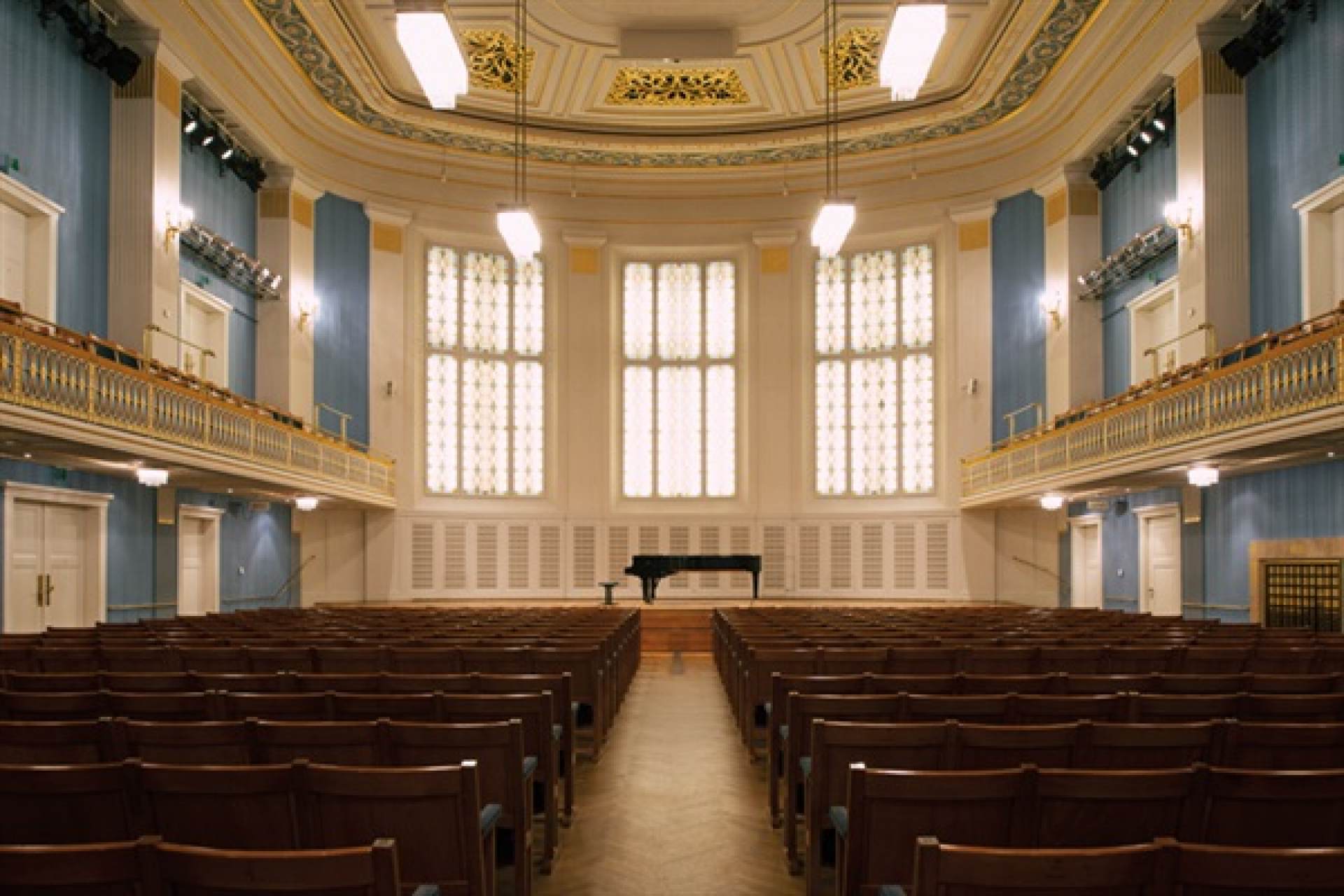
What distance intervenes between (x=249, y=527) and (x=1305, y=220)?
56.8 ft

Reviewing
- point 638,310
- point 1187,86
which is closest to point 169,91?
point 638,310

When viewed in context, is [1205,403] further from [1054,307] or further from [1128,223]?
[1054,307]

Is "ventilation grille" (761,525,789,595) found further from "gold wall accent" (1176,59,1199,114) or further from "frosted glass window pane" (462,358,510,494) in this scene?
"gold wall accent" (1176,59,1199,114)

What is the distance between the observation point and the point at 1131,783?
316 cm

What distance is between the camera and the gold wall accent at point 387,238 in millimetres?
23625

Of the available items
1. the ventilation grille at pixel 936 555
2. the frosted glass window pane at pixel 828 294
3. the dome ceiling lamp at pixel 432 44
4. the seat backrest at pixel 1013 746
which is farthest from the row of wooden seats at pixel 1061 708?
the frosted glass window pane at pixel 828 294

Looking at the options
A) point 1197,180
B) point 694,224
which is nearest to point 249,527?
point 694,224

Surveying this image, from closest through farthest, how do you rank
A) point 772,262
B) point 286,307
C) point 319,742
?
1. point 319,742
2. point 286,307
3. point 772,262

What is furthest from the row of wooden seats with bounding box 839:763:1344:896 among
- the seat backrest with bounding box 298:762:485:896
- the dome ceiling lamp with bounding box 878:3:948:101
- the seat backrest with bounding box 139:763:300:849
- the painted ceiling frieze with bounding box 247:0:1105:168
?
the painted ceiling frieze with bounding box 247:0:1105:168

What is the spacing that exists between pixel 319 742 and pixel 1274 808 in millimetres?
3175

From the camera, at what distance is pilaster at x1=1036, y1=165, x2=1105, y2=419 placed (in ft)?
68.3

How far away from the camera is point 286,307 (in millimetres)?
20938

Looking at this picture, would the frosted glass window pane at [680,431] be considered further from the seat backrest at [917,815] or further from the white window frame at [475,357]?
the seat backrest at [917,815]

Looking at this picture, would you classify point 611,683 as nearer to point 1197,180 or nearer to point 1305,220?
point 1305,220
